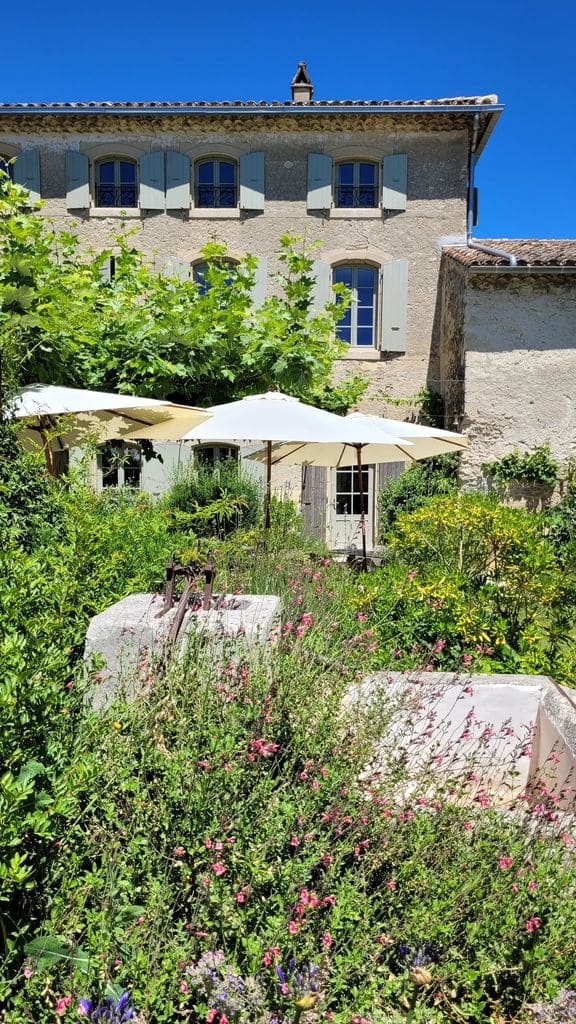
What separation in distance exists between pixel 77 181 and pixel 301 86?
4.86 m

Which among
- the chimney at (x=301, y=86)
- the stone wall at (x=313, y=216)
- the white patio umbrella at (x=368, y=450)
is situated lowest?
the white patio umbrella at (x=368, y=450)

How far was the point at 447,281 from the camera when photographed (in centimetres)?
1357

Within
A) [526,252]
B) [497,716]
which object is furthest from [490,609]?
[526,252]

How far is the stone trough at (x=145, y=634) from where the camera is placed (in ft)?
9.52

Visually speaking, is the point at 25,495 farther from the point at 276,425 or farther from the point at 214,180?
the point at 214,180

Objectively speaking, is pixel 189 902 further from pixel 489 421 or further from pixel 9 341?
pixel 489 421

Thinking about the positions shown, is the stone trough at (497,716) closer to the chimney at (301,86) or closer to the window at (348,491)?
the window at (348,491)

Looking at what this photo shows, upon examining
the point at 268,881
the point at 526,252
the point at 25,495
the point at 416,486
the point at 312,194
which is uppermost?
the point at 312,194

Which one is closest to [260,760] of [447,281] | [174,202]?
[447,281]

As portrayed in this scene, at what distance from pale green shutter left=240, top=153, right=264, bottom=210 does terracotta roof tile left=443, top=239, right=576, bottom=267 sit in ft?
12.1

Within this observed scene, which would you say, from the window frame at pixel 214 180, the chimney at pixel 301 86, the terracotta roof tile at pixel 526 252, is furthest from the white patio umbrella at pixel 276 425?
the chimney at pixel 301 86

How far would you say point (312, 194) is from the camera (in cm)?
1404

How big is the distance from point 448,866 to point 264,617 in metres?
1.27

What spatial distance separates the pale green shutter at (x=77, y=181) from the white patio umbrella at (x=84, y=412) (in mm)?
7415
